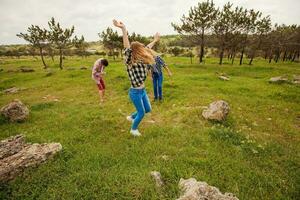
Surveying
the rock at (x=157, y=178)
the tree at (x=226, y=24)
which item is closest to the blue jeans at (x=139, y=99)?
the rock at (x=157, y=178)

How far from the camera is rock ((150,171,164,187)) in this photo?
409 cm

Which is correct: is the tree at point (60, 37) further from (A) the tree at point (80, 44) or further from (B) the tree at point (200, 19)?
(B) the tree at point (200, 19)

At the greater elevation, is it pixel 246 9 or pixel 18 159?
pixel 246 9

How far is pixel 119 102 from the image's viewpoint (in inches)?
437

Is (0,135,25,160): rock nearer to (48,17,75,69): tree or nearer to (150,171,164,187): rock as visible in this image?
(150,171,164,187): rock

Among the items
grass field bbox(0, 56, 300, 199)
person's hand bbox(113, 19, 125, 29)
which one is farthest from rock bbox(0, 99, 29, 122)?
person's hand bbox(113, 19, 125, 29)

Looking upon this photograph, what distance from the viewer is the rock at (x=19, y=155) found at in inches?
171

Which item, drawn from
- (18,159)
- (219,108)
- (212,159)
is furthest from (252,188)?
(18,159)

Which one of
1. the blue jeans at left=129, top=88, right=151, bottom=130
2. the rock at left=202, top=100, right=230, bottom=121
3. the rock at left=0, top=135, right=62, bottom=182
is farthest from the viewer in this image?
the rock at left=202, top=100, right=230, bottom=121

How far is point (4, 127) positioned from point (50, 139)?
2.74 meters

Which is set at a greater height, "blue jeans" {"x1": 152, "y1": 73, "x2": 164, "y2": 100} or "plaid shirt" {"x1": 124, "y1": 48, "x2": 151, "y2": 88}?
"plaid shirt" {"x1": 124, "y1": 48, "x2": 151, "y2": 88}

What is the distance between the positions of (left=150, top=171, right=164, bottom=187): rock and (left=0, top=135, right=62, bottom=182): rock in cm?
260

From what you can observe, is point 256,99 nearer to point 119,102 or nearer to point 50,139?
point 119,102

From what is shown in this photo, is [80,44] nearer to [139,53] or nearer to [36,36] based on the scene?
[36,36]
